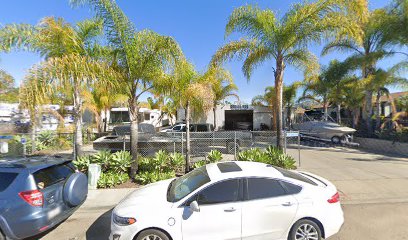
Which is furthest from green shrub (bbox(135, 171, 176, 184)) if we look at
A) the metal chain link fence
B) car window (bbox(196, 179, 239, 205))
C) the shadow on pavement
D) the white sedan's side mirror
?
the white sedan's side mirror

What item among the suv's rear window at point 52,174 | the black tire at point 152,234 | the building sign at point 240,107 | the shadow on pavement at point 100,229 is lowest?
the shadow on pavement at point 100,229

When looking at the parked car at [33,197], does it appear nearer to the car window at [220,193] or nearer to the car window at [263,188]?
the car window at [220,193]

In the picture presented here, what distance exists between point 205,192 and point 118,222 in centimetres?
144

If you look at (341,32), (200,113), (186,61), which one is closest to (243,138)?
(200,113)

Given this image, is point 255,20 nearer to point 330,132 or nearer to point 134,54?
point 134,54

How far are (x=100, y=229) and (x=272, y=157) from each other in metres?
6.01

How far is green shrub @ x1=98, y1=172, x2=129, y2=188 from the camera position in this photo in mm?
7137

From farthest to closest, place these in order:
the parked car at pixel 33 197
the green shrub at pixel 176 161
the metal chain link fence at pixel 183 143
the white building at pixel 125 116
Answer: the white building at pixel 125 116 → the metal chain link fence at pixel 183 143 → the green shrub at pixel 176 161 → the parked car at pixel 33 197

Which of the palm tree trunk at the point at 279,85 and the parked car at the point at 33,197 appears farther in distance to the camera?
the palm tree trunk at the point at 279,85

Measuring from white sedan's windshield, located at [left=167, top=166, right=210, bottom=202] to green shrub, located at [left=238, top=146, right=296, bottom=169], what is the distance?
405cm

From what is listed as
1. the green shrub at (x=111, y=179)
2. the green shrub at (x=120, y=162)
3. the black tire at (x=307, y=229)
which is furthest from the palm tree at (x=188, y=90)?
the black tire at (x=307, y=229)

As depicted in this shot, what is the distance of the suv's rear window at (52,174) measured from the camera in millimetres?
4125

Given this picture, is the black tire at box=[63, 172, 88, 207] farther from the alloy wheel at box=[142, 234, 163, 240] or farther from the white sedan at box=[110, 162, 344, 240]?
the alloy wheel at box=[142, 234, 163, 240]

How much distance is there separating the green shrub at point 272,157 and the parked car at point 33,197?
5.60m
